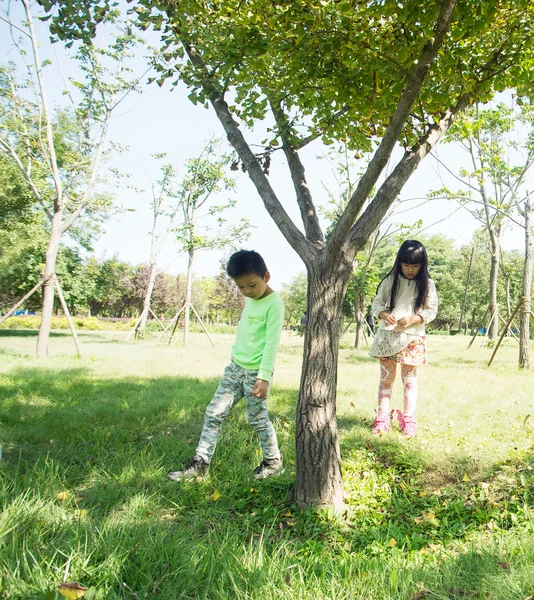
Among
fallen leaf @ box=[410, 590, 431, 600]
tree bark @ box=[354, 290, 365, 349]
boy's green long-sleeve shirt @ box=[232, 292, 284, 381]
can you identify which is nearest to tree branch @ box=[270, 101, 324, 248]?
boy's green long-sleeve shirt @ box=[232, 292, 284, 381]

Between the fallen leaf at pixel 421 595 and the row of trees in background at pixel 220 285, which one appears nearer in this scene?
the fallen leaf at pixel 421 595

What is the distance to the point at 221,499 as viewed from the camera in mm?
2689

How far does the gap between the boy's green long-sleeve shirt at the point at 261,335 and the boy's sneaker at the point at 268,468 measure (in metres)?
0.69

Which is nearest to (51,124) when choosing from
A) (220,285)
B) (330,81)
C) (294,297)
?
(330,81)

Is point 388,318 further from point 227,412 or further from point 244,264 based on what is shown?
point 227,412

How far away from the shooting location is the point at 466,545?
7.13ft

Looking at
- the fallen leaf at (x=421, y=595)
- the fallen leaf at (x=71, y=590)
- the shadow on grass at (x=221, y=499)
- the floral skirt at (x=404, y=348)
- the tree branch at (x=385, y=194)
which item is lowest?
the shadow on grass at (x=221, y=499)

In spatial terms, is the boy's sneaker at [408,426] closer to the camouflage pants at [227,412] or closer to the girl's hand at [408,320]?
the girl's hand at [408,320]

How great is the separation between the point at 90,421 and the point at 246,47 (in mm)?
3746

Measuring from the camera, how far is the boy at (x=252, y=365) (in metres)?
2.95

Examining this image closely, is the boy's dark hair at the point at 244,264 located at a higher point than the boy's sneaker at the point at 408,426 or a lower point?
higher

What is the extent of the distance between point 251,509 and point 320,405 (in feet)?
2.70

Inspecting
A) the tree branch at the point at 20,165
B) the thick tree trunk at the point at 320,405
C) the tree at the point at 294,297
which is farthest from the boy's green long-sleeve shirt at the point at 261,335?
the tree at the point at 294,297

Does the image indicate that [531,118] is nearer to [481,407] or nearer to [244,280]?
[481,407]
